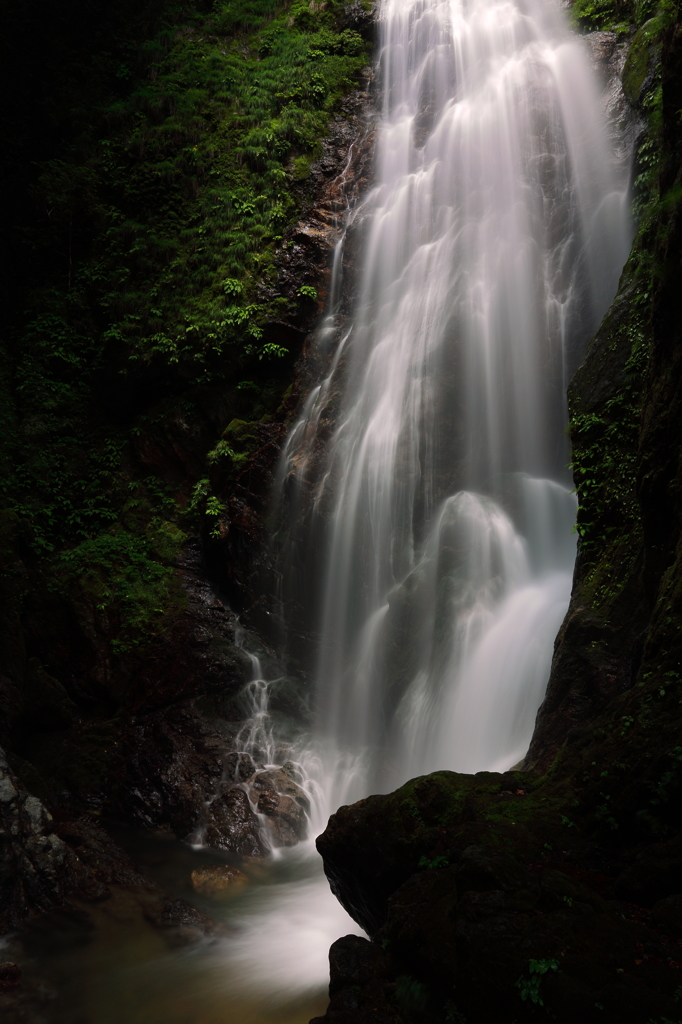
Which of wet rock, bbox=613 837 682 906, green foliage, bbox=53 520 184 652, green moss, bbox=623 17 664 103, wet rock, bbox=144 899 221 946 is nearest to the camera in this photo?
wet rock, bbox=613 837 682 906

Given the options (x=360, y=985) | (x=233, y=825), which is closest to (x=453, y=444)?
(x=233, y=825)

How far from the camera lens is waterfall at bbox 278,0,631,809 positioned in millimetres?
9477

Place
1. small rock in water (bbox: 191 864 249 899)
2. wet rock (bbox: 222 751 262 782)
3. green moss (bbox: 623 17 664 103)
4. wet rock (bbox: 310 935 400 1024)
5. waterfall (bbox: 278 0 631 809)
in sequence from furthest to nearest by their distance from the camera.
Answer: green moss (bbox: 623 17 664 103) < wet rock (bbox: 222 751 262 782) < waterfall (bbox: 278 0 631 809) < small rock in water (bbox: 191 864 249 899) < wet rock (bbox: 310 935 400 1024)

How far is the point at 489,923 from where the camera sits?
3.16m

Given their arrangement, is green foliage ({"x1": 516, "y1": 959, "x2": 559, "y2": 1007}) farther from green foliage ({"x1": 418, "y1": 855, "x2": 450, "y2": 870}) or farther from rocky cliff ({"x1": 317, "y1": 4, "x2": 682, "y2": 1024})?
green foliage ({"x1": 418, "y1": 855, "x2": 450, "y2": 870})

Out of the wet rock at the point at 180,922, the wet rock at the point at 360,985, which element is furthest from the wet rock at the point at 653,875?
the wet rock at the point at 180,922

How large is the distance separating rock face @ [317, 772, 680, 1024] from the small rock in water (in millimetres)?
3489

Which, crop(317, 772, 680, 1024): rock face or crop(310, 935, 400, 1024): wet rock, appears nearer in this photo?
crop(317, 772, 680, 1024): rock face

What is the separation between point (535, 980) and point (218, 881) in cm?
605

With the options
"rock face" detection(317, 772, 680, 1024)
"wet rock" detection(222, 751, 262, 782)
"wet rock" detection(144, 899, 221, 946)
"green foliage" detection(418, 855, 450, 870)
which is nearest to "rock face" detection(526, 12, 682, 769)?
"rock face" detection(317, 772, 680, 1024)

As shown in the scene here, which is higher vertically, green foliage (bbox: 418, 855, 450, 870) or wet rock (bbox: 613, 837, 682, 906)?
green foliage (bbox: 418, 855, 450, 870)

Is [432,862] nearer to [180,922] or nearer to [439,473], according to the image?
[180,922]

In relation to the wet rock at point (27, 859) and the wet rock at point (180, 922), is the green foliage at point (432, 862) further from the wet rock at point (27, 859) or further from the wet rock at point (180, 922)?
the wet rock at point (27, 859)

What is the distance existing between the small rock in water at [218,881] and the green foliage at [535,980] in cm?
574
